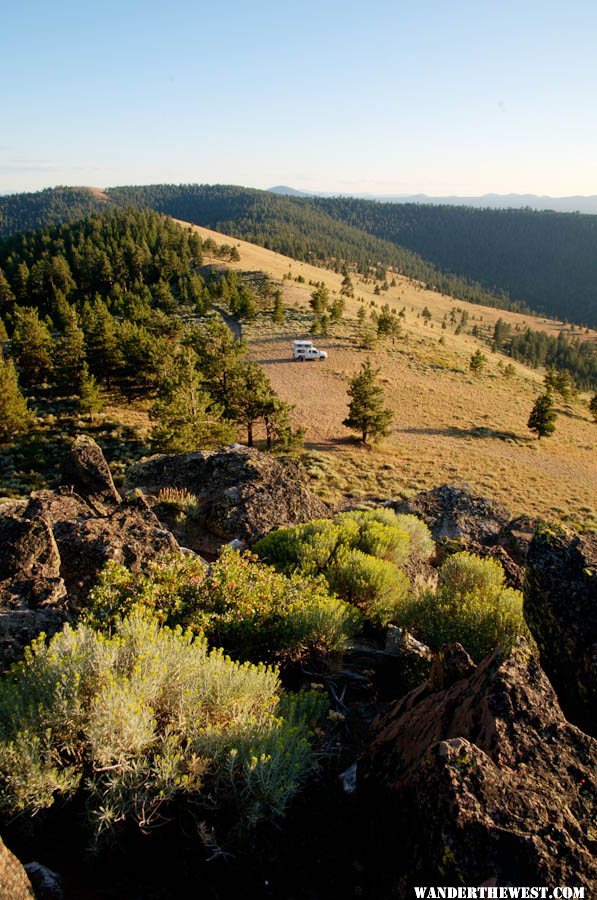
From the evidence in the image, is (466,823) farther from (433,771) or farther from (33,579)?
(33,579)

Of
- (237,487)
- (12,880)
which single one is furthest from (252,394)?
(12,880)

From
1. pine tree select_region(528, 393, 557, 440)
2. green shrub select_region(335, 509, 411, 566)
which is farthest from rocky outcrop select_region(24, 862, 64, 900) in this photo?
pine tree select_region(528, 393, 557, 440)

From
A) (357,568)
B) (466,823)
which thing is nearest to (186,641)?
(466,823)

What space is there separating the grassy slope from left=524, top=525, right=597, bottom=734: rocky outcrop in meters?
17.5

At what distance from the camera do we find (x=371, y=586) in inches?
275

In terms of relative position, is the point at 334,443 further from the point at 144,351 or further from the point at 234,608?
the point at 234,608

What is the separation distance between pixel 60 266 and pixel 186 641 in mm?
86410

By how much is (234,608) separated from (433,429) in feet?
110

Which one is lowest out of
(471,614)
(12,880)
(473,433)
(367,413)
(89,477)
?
(473,433)

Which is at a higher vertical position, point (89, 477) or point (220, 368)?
point (89, 477)

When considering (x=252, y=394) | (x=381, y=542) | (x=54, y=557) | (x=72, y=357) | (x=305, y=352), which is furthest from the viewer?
(x=305, y=352)

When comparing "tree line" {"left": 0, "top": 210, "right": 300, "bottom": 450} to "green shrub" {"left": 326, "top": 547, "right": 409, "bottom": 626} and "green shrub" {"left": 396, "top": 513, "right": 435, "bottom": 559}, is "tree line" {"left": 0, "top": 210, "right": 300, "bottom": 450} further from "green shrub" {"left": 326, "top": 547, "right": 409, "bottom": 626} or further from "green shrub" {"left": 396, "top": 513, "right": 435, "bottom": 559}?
"green shrub" {"left": 326, "top": 547, "right": 409, "bottom": 626}

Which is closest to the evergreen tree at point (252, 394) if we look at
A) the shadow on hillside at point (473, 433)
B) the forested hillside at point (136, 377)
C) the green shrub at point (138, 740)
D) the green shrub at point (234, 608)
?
the forested hillside at point (136, 377)

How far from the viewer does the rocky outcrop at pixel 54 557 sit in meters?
4.82
